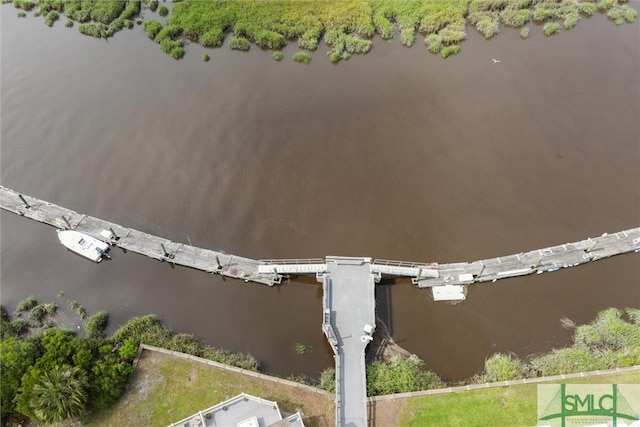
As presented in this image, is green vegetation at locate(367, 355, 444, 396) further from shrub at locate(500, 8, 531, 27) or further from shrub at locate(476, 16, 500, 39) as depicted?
shrub at locate(500, 8, 531, 27)

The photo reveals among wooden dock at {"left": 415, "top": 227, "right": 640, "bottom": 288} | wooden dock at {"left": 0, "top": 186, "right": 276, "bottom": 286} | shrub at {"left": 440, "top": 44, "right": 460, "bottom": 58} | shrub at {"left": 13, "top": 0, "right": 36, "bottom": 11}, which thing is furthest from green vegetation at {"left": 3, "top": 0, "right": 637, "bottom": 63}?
wooden dock at {"left": 415, "top": 227, "right": 640, "bottom": 288}

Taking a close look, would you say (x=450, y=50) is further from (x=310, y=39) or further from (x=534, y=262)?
(x=534, y=262)

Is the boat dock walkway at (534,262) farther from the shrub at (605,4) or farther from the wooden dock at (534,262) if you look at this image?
the shrub at (605,4)

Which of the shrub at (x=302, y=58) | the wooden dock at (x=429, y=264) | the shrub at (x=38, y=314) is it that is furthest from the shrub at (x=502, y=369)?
the shrub at (x=302, y=58)

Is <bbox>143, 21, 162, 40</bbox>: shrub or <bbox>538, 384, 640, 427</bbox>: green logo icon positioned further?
<bbox>143, 21, 162, 40</bbox>: shrub

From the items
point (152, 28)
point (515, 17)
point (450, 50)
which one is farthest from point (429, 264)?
point (152, 28)

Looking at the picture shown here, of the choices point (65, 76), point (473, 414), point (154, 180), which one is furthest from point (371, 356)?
point (65, 76)
